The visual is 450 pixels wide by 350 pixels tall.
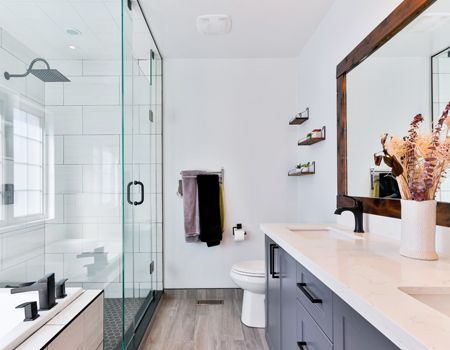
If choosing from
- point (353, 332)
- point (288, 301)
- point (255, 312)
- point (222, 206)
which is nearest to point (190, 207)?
point (222, 206)

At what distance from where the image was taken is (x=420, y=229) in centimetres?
98

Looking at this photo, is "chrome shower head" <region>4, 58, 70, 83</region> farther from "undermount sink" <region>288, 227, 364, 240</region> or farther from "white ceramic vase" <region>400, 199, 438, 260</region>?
"white ceramic vase" <region>400, 199, 438, 260</region>

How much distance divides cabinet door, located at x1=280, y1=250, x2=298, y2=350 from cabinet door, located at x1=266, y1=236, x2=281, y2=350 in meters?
0.09

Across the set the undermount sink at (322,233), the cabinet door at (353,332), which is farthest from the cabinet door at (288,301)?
the cabinet door at (353,332)

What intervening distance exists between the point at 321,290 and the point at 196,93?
227cm

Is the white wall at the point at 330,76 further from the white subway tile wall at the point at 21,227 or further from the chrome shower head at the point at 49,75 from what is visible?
the white subway tile wall at the point at 21,227

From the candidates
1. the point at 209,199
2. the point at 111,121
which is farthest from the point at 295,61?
the point at 111,121

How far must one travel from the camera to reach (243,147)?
2771mm

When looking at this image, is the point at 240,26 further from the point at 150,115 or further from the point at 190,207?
the point at 190,207

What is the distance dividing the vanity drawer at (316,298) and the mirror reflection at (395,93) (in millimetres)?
572

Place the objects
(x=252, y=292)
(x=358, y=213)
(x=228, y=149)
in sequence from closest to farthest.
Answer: (x=358, y=213), (x=252, y=292), (x=228, y=149)

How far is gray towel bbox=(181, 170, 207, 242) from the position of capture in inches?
103

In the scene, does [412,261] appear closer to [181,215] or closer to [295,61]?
[181,215]

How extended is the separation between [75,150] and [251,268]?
1.61 m
